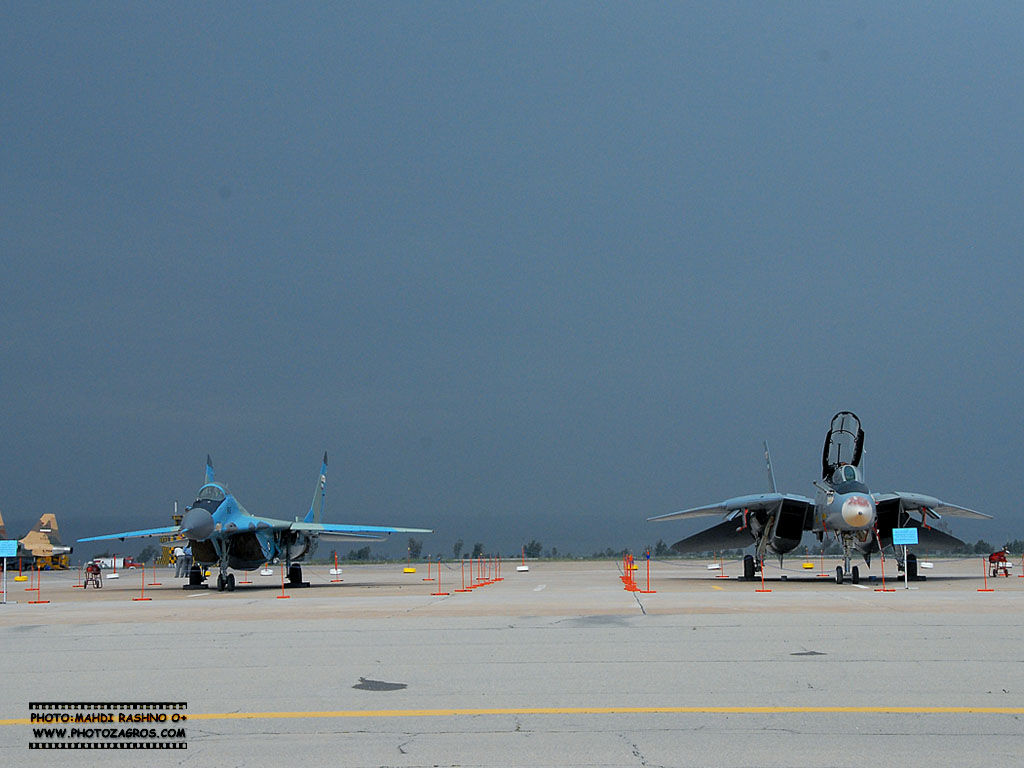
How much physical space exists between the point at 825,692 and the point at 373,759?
4218 mm

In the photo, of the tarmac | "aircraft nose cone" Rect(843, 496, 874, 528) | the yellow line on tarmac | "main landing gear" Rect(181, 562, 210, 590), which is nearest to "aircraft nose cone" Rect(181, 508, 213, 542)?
"main landing gear" Rect(181, 562, 210, 590)

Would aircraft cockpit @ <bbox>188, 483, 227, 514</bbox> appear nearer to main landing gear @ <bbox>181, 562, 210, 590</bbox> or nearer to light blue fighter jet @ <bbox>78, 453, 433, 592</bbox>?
light blue fighter jet @ <bbox>78, 453, 433, 592</bbox>

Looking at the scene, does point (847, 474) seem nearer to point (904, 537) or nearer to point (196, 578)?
point (904, 537)

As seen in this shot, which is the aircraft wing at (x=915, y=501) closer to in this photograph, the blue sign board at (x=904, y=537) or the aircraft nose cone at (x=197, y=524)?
the blue sign board at (x=904, y=537)

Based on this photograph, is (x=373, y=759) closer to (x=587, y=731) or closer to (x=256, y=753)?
(x=256, y=753)

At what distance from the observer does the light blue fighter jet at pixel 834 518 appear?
998 inches

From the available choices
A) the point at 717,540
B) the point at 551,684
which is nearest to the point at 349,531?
the point at 717,540

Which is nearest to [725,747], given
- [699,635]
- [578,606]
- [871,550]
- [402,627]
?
[699,635]

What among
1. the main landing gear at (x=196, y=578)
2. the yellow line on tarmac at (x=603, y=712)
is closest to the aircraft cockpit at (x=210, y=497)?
the main landing gear at (x=196, y=578)

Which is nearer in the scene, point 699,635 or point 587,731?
point 587,731

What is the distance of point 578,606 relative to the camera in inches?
704

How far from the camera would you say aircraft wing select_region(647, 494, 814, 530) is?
28328mm

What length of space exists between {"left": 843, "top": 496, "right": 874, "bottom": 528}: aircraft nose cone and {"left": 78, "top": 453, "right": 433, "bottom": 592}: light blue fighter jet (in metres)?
14.5

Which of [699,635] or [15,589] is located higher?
[699,635]
